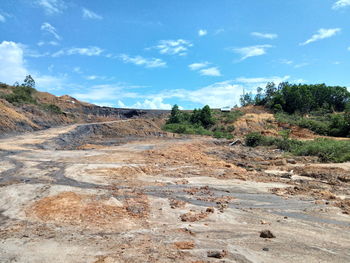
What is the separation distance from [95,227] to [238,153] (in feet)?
46.4

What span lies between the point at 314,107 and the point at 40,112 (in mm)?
48445

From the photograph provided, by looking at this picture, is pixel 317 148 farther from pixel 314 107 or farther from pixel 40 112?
pixel 314 107

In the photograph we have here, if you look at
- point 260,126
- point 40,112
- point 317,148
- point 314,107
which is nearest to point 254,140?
point 317,148

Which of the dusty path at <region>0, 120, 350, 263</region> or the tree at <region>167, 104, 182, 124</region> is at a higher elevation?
the tree at <region>167, 104, 182, 124</region>

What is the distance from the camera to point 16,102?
33.0 metres

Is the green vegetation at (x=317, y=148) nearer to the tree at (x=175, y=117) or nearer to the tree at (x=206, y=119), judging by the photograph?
the tree at (x=206, y=119)

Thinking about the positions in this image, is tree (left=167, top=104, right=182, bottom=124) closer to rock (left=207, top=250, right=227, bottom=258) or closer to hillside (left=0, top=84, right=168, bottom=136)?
hillside (left=0, top=84, right=168, bottom=136)

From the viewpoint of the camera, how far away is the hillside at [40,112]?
2653 cm

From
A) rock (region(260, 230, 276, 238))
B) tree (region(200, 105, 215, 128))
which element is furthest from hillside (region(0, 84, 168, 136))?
rock (region(260, 230, 276, 238))

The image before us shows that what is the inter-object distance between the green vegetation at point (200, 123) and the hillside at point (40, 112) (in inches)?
541

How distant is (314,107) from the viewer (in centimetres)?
5269

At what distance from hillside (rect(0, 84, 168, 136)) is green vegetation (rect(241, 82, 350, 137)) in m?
22.4

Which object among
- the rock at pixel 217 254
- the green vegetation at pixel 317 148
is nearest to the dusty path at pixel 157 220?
the rock at pixel 217 254

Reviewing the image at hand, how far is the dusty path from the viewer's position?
4645 millimetres
